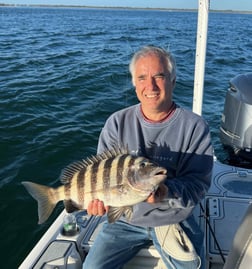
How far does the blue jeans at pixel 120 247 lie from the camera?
282 cm

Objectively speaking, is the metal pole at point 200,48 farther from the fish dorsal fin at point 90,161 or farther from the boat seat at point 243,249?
the boat seat at point 243,249

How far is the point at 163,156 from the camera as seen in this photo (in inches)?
113

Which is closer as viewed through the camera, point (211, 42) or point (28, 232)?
point (28, 232)

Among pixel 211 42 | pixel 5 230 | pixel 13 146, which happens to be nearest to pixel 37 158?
pixel 13 146

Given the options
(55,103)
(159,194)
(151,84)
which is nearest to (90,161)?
(159,194)

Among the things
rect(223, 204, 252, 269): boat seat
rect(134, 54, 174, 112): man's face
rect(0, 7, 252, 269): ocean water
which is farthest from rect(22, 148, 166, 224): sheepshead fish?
rect(0, 7, 252, 269): ocean water

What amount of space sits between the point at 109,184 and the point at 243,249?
1.02 m

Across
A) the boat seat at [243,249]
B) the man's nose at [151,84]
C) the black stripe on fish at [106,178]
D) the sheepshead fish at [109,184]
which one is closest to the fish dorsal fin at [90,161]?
the sheepshead fish at [109,184]

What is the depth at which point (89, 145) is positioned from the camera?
25.3 feet

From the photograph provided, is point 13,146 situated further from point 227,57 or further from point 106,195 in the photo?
point 227,57

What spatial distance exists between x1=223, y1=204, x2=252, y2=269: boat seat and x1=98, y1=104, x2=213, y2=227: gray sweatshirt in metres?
0.85

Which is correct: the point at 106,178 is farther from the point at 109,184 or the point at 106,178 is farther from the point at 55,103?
the point at 55,103

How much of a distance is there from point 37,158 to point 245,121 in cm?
384

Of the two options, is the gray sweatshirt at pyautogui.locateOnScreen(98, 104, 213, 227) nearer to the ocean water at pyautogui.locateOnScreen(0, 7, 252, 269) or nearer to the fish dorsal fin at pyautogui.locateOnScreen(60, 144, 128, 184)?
the fish dorsal fin at pyautogui.locateOnScreen(60, 144, 128, 184)
